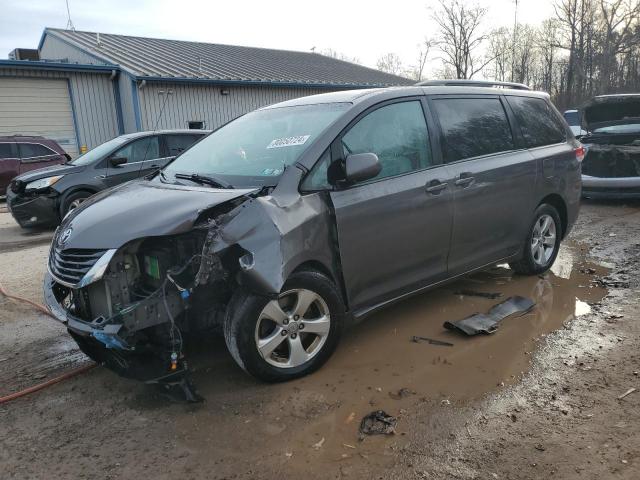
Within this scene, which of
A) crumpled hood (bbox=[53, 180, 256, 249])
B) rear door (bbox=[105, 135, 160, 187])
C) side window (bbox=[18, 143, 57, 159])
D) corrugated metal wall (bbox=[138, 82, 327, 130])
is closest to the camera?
crumpled hood (bbox=[53, 180, 256, 249])

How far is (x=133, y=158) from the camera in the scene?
965cm

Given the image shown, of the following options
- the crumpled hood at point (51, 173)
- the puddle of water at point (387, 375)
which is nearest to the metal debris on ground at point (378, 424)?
the puddle of water at point (387, 375)

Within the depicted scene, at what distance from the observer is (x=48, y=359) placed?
3.94 meters

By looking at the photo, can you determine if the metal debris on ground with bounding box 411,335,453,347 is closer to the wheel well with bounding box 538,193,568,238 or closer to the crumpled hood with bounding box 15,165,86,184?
the wheel well with bounding box 538,193,568,238

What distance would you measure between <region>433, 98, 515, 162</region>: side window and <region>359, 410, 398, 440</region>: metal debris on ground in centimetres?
219

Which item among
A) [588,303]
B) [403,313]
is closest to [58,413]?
[403,313]

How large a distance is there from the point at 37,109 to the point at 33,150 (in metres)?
4.61

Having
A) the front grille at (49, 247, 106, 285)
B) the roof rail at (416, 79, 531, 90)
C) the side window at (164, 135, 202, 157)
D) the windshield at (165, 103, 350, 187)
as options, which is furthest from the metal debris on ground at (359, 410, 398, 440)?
the side window at (164, 135, 202, 157)

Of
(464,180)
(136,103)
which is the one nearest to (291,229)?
(464,180)

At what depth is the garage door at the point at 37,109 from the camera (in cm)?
1722

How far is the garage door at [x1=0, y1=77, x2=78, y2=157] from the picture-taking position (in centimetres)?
1722

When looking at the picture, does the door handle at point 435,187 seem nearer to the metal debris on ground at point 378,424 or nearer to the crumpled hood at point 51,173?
the metal debris on ground at point 378,424

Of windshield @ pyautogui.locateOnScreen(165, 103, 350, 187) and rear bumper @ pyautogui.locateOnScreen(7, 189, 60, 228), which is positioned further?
rear bumper @ pyautogui.locateOnScreen(7, 189, 60, 228)

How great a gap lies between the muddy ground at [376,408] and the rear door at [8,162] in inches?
441
